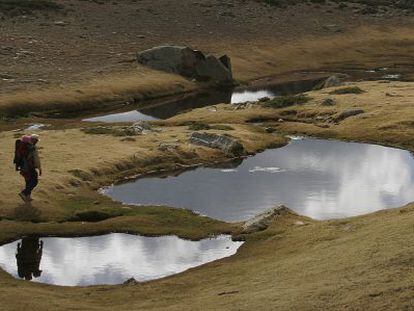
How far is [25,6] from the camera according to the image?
134 meters

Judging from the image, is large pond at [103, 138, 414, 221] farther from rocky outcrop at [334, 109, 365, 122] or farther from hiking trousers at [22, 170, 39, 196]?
rocky outcrop at [334, 109, 365, 122]

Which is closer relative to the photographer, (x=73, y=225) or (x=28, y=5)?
(x=73, y=225)

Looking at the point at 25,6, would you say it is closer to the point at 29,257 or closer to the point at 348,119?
the point at 348,119

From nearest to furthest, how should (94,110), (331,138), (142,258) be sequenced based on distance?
(142,258) < (331,138) < (94,110)

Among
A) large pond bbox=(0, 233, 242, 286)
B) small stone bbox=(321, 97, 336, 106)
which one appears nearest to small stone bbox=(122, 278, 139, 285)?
large pond bbox=(0, 233, 242, 286)

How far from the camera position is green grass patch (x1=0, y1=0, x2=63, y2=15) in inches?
5103

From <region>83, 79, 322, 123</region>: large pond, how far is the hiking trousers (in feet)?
129

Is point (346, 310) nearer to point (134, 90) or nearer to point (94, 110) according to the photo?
point (94, 110)

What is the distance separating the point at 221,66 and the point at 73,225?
73.9 m

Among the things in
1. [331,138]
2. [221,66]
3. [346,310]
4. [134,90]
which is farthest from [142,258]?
[221,66]

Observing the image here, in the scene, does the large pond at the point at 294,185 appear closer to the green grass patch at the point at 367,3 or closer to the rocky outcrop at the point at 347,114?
the rocky outcrop at the point at 347,114

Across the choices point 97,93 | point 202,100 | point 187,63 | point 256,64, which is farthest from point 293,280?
point 256,64

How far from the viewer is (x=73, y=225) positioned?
133 feet

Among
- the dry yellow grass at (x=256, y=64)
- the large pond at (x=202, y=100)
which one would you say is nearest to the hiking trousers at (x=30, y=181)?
the large pond at (x=202, y=100)
